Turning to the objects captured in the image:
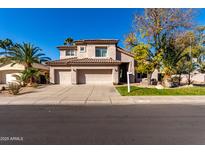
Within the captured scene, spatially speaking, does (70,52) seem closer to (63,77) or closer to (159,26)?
(63,77)

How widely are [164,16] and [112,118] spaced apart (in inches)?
607

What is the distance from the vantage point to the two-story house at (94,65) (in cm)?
2067

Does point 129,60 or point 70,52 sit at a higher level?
point 70,52

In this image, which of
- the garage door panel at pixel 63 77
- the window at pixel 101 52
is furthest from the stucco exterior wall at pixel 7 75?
the window at pixel 101 52

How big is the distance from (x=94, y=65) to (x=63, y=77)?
5042 millimetres

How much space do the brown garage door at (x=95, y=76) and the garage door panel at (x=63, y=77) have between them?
1553mm

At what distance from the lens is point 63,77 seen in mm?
21594

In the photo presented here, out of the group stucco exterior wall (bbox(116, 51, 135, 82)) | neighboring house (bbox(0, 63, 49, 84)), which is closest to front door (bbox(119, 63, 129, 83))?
stucco exterior wall (bbox(116, 51, 135, 82))

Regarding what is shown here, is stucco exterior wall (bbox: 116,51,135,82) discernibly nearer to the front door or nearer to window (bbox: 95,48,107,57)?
the front door

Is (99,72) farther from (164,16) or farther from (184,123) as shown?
(184,123)

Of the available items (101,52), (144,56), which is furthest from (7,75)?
(144,56)
